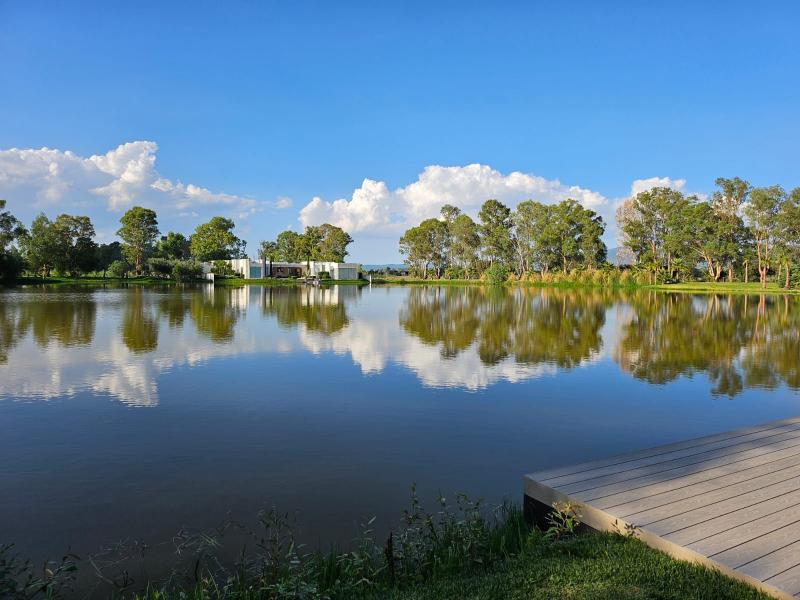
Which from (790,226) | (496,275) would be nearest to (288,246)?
(496,275)

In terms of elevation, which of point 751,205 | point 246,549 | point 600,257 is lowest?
point 246,549

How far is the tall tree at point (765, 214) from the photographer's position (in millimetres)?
55688

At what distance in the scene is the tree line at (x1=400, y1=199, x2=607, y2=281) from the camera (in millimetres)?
66125

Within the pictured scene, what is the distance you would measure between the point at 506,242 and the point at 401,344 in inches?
2365

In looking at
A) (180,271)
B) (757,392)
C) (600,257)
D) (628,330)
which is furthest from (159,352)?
(600,257)

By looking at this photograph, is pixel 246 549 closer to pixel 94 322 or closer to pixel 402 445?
pixel 402 445

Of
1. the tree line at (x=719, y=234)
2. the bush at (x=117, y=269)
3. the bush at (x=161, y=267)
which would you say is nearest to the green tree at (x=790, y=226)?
the tree line at (x=719, y=234)

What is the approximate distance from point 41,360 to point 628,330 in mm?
16497

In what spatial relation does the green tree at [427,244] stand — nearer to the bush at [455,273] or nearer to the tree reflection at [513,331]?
the bush at [455,273]

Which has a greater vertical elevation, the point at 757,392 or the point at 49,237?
the point at 49,237

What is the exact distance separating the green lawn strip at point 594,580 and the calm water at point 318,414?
130 centimetres

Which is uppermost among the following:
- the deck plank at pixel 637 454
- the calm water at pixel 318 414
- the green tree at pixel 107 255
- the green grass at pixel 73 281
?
the green tree at pixel 107 255

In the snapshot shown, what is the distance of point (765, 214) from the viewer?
5603 centimetres

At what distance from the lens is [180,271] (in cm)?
6319
